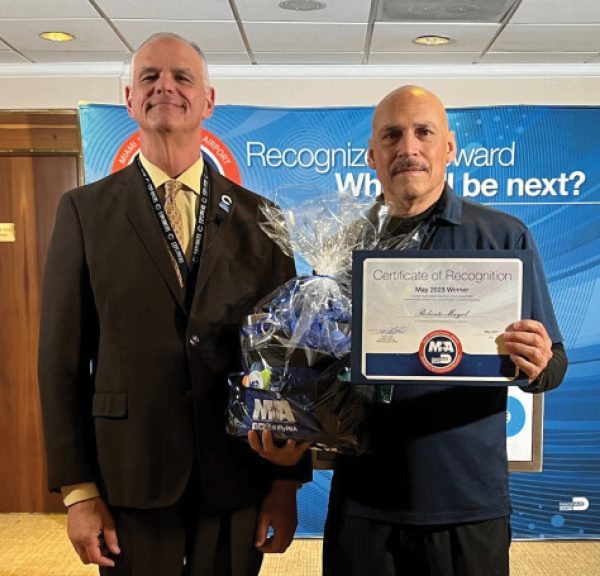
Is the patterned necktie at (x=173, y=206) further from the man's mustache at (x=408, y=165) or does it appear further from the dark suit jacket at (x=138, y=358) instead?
the man's mustache at (x=408, y=165)

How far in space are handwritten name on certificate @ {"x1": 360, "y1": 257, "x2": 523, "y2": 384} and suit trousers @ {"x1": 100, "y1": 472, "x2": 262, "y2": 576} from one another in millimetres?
524

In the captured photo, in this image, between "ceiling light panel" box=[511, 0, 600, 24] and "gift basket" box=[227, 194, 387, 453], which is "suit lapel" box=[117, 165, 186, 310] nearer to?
"gift basket" box=[227, 194, 387, 453]

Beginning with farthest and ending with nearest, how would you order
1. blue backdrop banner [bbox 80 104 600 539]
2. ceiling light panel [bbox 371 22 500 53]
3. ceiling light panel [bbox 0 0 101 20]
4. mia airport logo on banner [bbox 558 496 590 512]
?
ceiling light panel [bbox 371 22 500 53], ceiling light panel [bbox 0 0 101 20], mia airport logo on banner [bbox 558 496 590 512], blue backdrop banner [bbox 80 104 600 539]

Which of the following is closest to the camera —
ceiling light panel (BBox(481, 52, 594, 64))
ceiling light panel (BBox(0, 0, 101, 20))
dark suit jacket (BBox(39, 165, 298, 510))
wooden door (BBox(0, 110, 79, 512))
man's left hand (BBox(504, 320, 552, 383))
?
man's left hand (BBox(504, 320, 552, 383))

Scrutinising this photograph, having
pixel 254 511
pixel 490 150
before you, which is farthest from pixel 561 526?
pixel 254 511

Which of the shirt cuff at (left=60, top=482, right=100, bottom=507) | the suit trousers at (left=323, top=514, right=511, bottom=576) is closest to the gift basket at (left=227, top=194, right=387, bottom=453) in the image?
the suit trousers at (left=323, top=514, right=511, bottom=576)

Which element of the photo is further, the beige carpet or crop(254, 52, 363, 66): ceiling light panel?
crop(254, 52, 363, 66): ceiling light panel

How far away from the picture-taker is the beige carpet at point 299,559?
3.49m

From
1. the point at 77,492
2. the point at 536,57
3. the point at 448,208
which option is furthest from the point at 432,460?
the point at 536,57

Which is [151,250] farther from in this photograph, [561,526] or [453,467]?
[561,526]

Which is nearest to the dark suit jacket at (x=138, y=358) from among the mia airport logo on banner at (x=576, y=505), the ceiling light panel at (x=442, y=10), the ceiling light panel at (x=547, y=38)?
the mia airport logo on banner at (x=576, y=505)

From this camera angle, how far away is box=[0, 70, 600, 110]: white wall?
203 inches

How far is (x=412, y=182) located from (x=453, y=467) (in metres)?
0.64

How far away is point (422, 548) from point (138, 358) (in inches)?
29.3
